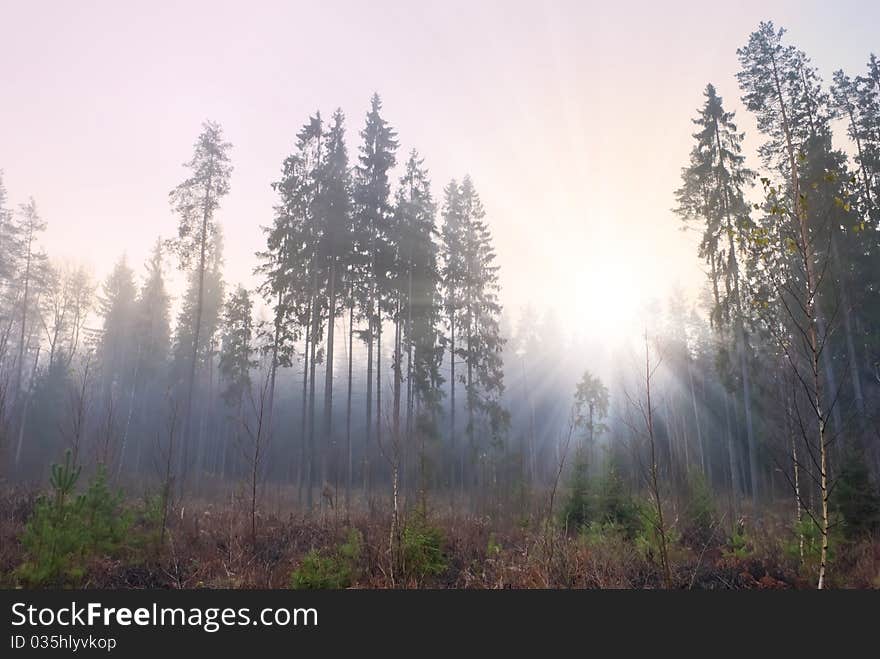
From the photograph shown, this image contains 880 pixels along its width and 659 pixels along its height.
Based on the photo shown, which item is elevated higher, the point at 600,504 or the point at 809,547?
the point at 600,504

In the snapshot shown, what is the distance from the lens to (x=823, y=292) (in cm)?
2002

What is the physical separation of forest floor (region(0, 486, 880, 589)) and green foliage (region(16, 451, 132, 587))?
7 cm

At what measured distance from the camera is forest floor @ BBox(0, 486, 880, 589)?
730 cm


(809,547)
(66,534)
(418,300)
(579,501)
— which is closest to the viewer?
(66,534)

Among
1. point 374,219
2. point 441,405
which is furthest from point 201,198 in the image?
point 441,405

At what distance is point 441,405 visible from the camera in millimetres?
28375

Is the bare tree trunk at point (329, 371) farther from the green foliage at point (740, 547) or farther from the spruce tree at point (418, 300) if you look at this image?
the green foliage at point (740, 547)

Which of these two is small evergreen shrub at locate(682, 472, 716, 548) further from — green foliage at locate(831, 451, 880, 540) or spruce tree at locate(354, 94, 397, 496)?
spruce tree at locate(354, 94, 397, 496)

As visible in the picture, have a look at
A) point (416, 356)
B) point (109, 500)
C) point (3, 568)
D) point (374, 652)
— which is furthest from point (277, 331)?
point (374, 652)

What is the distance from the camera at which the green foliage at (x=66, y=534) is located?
7.48m

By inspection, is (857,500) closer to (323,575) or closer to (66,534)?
(323,575)

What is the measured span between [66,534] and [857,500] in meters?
16.9

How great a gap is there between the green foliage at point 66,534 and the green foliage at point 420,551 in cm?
551

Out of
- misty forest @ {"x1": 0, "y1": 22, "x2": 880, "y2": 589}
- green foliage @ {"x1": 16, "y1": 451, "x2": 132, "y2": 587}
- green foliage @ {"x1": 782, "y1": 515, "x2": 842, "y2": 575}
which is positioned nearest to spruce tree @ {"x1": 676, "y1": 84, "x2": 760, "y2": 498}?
misty forest @ {"x1": 0, "y1": 22, "x2": 880, "y2": 589}
